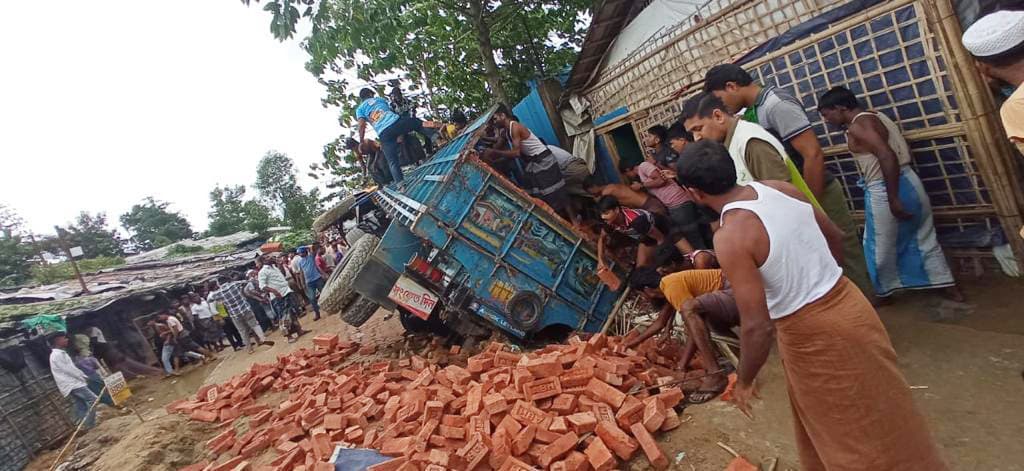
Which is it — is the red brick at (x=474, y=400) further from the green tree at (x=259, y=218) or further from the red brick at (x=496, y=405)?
the green tree at (x=259, y=218)

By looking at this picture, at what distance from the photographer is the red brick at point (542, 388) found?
10.9 ft

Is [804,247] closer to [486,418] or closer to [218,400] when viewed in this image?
[486,418]

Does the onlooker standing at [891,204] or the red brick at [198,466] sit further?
the red brick at [198,466]

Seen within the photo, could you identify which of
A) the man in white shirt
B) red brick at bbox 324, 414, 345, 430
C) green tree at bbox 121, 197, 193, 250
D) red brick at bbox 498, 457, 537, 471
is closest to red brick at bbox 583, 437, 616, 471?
red brick at bbox 498, 457, 537, 471

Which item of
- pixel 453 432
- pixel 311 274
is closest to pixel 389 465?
pixel 453 432

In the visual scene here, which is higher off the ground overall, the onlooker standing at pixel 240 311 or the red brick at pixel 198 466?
the onlooker standing at pixel 240 311

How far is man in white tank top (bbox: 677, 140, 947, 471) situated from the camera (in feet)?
5.50

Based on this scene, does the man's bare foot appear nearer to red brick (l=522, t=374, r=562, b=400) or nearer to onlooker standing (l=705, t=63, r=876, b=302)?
onlooker standing (l=705, t=63, r=876, b=302)

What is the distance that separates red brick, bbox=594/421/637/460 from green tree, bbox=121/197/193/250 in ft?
148

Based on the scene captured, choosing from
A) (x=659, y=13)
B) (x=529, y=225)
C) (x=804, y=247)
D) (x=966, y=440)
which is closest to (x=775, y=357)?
(x=966, y=440)

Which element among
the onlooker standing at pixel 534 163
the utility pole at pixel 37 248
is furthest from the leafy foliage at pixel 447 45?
the utility pole at pixel 37 248

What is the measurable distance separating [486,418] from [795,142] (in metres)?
2.70

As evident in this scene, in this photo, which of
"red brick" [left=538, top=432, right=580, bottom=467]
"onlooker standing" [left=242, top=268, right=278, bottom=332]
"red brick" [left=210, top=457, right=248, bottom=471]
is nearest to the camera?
"red brick" [left=538, top=432, right=580, bottom=467]

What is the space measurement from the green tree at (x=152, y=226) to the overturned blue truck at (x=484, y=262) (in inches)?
1671
